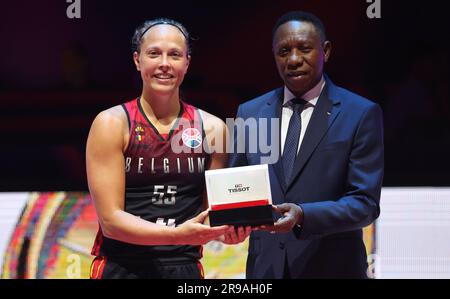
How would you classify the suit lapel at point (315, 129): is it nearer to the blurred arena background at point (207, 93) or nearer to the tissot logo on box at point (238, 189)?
the tissot logo on box at point (238, 189)

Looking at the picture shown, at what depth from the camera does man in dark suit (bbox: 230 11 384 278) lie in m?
2.75

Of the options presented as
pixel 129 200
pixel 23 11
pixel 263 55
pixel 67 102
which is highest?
pixel 23 11

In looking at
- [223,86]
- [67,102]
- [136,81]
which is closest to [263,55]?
[223,86]

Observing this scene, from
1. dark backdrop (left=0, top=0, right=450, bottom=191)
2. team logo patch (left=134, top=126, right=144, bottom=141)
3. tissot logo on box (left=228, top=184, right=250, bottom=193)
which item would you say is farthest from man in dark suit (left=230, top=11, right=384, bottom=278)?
dark backdrop (left=0, top=0, right=450, bottom=191)

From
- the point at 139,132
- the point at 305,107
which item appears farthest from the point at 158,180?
the point at 305,107

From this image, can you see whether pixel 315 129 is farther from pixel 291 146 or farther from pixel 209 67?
pixel 209 67

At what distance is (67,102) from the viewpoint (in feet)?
13.6

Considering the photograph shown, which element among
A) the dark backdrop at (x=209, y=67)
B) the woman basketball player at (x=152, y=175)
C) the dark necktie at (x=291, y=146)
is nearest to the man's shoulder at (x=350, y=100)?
the dark necktie at (x=291, y=146)

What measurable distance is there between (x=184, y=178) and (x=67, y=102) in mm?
1656

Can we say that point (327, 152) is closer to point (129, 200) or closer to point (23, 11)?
point (129, 200)

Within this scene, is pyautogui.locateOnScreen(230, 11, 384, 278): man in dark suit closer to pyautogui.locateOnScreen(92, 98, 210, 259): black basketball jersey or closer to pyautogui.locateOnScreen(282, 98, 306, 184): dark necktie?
pyautogui.locateOnScreen(282, 98, 306, 184): dark necktie

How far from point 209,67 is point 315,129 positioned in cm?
159
